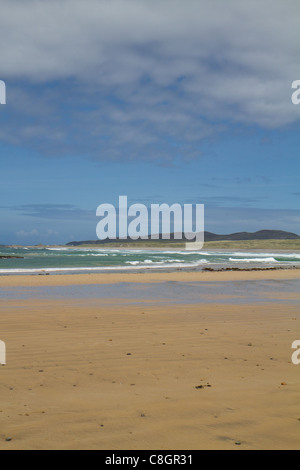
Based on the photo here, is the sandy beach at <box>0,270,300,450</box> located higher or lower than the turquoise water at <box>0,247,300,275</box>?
higher

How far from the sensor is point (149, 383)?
6461mm

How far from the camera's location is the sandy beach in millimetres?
4754

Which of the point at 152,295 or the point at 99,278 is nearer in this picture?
the point at 152,295

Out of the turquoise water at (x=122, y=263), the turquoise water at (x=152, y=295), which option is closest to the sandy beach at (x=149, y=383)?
the turquoise water at (x=152, y=295)

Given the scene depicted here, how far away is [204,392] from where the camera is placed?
607 cm

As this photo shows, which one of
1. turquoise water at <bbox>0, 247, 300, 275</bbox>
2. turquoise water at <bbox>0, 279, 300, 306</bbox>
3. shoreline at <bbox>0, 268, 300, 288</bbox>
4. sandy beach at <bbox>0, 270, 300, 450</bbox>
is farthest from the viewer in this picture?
turquoise water at <bbox>0, 247, 300, 275</bbox>

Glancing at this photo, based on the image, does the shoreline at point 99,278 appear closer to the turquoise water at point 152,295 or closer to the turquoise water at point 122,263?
the turquoise water at point 152,295

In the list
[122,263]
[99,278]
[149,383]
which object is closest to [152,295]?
[99,278]

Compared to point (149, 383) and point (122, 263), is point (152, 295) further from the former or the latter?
point (122, 263)

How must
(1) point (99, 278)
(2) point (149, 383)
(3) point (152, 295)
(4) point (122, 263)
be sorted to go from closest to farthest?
(2) point (149, 383), (3) point (152, 295), (1) point (99, 278), (4) point (122, 263)

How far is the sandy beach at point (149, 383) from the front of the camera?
15.6ft

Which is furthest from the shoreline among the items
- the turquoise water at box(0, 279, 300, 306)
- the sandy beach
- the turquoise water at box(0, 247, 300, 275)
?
the sandy beach

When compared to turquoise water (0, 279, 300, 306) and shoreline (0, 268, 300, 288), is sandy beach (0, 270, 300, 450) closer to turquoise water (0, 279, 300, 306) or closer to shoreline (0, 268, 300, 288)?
turquoise water (0, 279, 300, 306)

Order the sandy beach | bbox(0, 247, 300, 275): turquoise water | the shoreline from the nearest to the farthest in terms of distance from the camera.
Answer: the sandy beach, the shoreline, bbox(0, 247, 300, 275): turquoise water
